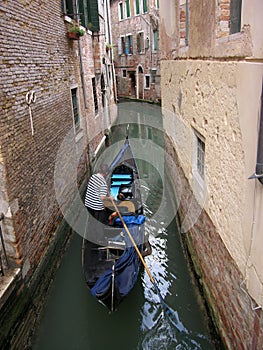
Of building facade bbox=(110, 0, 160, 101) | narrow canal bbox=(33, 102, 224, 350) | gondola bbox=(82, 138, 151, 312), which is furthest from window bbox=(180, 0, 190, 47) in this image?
building facade bbox=(110, 0, 160, 101)

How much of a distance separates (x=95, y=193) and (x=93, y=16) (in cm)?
576

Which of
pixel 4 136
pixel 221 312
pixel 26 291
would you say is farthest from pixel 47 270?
pixel 221 312

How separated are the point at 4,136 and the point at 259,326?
2.75 m

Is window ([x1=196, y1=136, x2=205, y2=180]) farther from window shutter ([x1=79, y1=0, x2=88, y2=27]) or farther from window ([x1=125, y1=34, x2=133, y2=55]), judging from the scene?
window ([x1=125, y1=34, x2=133, y2=55])

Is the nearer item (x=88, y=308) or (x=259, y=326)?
(x=259, y=326)

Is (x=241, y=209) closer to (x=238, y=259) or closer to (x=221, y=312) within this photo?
(x=238, y=259)

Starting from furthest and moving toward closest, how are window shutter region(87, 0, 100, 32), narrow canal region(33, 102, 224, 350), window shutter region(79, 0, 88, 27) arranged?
window shutter region(87, 0, 100, 32), window shutter region(79, 0, 88, 27), narrow canal region(33, 102, 224, 350)

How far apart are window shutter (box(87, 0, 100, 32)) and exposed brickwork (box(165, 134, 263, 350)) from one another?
596cm

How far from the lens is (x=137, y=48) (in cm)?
1903

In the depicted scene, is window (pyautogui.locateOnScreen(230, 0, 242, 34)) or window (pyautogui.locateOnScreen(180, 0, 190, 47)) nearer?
window (pyautogui.locateOnScreen(230, 0, 242, 34))

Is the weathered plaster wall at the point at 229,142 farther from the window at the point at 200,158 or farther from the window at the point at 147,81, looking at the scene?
the window at the point at 147,81

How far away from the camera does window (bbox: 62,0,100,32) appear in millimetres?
6702

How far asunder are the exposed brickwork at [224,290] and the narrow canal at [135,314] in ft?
0.96

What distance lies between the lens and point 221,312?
3256 mm
